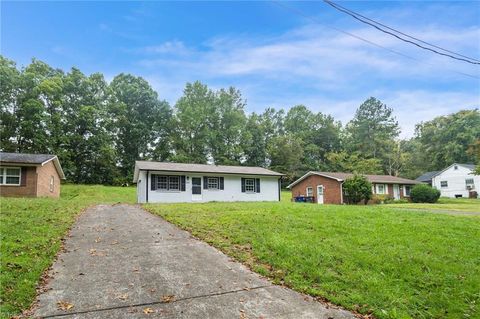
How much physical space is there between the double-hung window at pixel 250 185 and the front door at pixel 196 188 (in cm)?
375

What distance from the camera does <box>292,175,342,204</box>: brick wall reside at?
28.1m

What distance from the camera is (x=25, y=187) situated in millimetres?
21406

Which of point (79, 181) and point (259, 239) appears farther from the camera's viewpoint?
point (79, 181)

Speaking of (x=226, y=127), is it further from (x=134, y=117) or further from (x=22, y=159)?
(x=22, y=159)

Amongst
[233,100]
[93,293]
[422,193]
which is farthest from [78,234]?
[233,100]

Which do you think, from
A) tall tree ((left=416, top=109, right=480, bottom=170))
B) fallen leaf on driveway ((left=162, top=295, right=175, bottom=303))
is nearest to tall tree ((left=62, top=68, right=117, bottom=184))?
fallen leaf on driveway ((left=162, top=295, right=175, bottom=303))

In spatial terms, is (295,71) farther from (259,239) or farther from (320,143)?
(320,143)

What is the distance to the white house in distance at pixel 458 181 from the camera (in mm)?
38938

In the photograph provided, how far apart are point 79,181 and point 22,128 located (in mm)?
8503

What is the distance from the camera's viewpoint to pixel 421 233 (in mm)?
9242

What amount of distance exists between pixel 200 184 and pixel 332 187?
486 inches

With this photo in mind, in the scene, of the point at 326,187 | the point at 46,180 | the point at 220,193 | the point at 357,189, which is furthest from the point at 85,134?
the point at 357,189

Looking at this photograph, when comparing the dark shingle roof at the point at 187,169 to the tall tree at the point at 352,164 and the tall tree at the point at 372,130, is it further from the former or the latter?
the tall tree at the point at 372,130

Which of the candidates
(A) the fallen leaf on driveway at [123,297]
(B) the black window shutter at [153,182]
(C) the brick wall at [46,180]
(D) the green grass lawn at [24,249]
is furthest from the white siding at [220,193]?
(A) the fallen leaf on driveway at [123,297]
